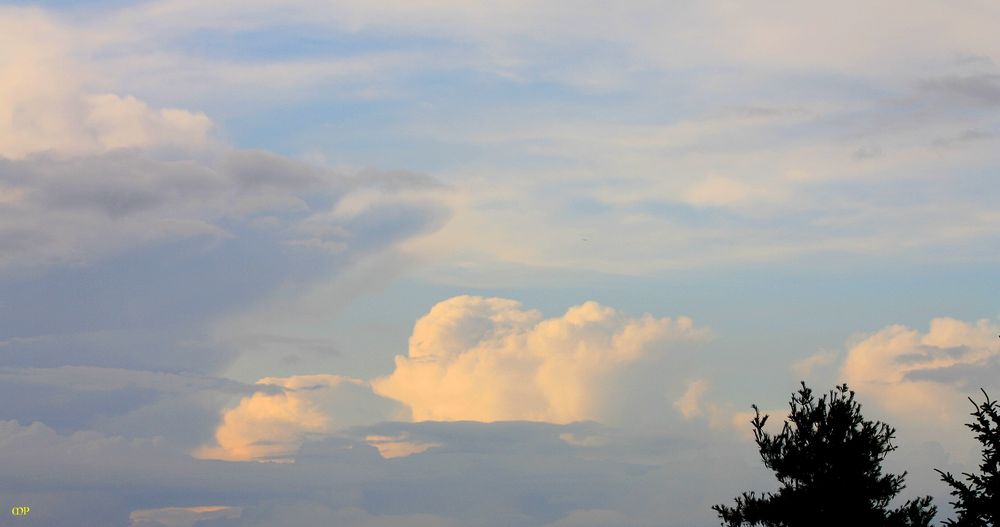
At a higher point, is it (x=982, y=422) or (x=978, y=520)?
(x=982, y=422)

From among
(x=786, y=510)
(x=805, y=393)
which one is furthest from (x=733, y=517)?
(x=805, y=393)

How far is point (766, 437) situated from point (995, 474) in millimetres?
14451

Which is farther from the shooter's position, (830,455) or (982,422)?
(830,455)

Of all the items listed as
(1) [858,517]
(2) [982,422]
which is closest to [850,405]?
(1) [858,517]

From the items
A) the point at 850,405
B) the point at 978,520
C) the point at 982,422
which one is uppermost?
the point at 850,405

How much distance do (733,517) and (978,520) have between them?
16.2 m

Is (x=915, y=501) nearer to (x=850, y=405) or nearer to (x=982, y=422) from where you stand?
(x=850, y=405)

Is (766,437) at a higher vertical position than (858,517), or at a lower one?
higher

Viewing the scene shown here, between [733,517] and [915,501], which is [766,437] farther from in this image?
[915,501]

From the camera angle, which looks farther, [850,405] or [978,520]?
[850,405]

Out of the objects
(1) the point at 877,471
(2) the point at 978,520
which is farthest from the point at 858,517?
(2) the point at 978,520

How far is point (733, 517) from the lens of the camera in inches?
1761

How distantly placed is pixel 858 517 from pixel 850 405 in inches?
176

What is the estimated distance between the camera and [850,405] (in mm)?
43250
